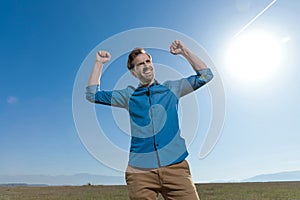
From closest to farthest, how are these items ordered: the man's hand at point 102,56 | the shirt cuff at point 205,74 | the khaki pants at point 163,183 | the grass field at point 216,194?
the khaki pants at point 163,183, the shirt cuff at point 205,74, the man's hand at point 102,56, the grass field at point 216,194

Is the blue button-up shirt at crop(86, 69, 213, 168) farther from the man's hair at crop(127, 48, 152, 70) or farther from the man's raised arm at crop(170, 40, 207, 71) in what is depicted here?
the man's hair at crop(127, 48, 152, 70)

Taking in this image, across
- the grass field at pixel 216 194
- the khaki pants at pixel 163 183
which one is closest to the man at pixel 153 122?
the khaki pants at pixel 163 183

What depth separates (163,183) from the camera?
3.87 metres

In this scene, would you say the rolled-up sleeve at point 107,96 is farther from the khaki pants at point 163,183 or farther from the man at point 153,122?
the khaki pants at point 163,183

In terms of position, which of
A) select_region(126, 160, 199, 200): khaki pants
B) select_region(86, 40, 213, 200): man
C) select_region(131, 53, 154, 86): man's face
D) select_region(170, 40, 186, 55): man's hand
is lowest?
select_region(126, 160, 199, 200): khaki pants

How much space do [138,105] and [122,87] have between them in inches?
13.8

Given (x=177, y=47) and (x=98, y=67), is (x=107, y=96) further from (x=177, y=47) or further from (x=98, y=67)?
(x=177, y=47)

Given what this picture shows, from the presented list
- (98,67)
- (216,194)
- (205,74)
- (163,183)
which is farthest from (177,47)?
(216,194)

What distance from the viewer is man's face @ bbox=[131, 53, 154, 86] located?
414 cm

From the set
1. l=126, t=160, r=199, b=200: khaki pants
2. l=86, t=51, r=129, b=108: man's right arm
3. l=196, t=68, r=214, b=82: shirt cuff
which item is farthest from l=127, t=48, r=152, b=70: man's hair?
l=126, t=160, r=199, b=200: khaki pants

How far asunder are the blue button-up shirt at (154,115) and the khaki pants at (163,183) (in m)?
0.07

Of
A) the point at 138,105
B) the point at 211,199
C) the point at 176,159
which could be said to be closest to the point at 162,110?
the point at 138,105

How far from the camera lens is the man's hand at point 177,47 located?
4020mm

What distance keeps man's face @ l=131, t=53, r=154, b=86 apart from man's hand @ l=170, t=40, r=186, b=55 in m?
0.31
